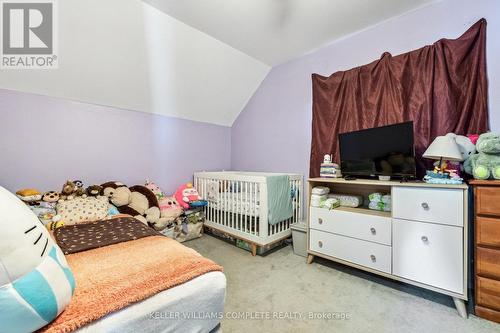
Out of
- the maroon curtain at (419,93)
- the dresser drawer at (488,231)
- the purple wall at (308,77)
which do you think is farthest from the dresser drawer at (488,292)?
the purple wall at (308,77)

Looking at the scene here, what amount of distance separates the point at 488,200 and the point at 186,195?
9.52 feet

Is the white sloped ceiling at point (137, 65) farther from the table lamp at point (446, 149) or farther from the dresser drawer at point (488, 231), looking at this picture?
the dresser drawer at point (488, 231)

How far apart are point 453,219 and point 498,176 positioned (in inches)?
14.8

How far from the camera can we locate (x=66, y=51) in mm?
2082

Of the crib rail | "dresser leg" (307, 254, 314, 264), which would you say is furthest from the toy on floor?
"dresser leg" (307, 254, 314, 264)

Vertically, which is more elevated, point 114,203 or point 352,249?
point 114,203

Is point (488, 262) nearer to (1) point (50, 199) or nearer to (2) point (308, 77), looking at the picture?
(2) point (308, 77)

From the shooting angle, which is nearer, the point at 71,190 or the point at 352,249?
the point at 352,249

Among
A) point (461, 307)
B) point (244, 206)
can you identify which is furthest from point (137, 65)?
point (461, 307)

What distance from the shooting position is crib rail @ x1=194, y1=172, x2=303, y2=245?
2441 mm

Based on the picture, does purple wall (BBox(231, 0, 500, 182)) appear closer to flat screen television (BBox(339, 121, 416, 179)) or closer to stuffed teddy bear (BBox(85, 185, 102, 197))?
Result: flat screen television (BBox(339, 121, 416, 179))

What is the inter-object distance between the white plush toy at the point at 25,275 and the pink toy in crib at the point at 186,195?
227 cm

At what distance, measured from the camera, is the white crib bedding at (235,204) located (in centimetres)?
252

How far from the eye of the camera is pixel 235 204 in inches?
107
